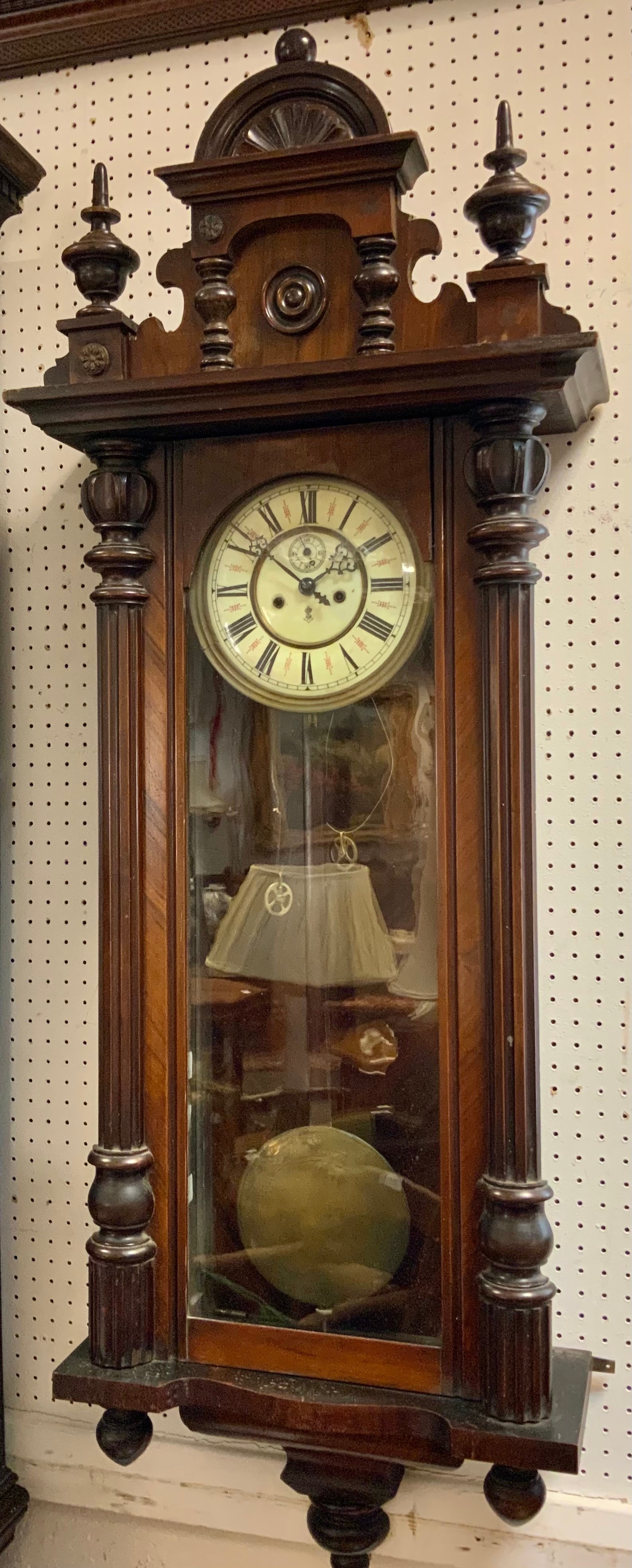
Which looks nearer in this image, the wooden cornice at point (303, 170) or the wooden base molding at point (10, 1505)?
the wooden cornice at point (303, 170)

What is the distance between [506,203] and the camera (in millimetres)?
927

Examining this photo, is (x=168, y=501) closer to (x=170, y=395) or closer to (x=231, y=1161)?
(x=170, y=395)

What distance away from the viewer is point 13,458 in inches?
53.7

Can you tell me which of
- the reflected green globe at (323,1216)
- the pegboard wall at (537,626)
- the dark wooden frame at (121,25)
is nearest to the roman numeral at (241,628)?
the pegboard wall at (537,626)

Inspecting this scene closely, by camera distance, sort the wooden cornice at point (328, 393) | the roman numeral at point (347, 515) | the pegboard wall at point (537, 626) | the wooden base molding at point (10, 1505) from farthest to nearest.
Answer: the wooden base molding at point (10, 1505) < the pegboard wall at point (537, 626) < the roman numeral at point (347, 515) < the wooden cornice at point (328, 393)

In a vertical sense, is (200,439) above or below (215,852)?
above

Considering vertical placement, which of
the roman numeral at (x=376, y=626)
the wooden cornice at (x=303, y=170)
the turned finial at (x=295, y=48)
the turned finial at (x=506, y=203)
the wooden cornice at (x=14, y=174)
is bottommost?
the roman numeral at (x=376, y=626)

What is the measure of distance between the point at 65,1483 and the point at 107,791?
2.80ft

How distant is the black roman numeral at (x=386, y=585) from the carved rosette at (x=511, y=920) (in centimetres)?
7

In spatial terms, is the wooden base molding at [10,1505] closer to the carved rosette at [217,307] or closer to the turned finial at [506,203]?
the carved rosette at [217,307]

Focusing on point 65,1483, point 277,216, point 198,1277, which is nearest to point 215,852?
point 198,1277

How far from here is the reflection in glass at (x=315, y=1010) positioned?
1010 millimetres

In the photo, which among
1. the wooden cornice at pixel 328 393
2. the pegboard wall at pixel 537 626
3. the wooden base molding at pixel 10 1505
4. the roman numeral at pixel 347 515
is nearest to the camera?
the wooden cornice at pixel 328 393

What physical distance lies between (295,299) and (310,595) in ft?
0.81
